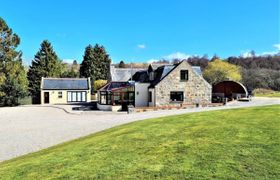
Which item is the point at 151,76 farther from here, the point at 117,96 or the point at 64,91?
the point at 64,91

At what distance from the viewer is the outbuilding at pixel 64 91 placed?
4419 centimetres

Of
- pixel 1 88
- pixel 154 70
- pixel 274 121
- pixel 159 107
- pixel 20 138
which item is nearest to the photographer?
pixel 274 121

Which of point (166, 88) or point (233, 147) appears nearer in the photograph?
point (233, 147)

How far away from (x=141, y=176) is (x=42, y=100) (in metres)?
41.3

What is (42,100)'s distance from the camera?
→ 4372 centimetres

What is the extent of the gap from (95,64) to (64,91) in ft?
62.6

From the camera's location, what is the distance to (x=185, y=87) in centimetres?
3128

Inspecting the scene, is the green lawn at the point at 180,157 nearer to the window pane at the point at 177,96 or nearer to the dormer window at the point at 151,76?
the window pane at the point at 177,96

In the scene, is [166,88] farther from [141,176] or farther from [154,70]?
[141,176]

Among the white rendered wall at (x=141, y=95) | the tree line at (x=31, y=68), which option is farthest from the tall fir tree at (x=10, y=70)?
the white rendered wall at (x=141, y=95)

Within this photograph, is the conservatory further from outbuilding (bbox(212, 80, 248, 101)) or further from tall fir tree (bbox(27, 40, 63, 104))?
tall fir tree (bbox(27, 40, 63, 104))

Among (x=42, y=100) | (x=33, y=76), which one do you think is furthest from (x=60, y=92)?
(x=33, y=76)

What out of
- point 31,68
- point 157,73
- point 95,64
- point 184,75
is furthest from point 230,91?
point 31,68

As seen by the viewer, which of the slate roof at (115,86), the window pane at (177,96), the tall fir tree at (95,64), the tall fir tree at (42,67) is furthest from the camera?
the tall fir tree at (95,64)
